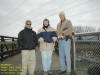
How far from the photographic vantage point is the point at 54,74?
352 centimetres

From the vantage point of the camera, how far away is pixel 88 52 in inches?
122

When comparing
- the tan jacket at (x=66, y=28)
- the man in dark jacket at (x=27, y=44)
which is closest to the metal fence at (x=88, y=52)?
the tan jacket at (x=66, y=28)

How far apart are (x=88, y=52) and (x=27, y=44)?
158 cm

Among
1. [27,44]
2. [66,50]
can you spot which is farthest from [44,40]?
[66,50]

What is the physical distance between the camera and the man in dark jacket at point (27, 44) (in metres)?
3.14

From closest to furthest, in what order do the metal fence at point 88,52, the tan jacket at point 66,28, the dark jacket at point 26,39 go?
the metal fence at point 88,52
the dark jacket at point 26,39
the tan jacket at point 66,28

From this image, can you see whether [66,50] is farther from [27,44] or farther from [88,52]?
[27,44]

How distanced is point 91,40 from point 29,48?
157cm

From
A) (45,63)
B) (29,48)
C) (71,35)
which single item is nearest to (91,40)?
(71,35)

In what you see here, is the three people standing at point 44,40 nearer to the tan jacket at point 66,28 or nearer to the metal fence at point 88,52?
the tan jacket at point 66,28

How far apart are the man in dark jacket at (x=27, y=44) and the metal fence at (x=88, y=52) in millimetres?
1240

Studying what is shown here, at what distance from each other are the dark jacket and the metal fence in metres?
1.25

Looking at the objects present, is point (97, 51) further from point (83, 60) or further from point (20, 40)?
point (20, 40)

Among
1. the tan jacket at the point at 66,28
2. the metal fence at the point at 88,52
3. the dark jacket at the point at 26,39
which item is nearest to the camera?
the metal fence at the point at 88,52
